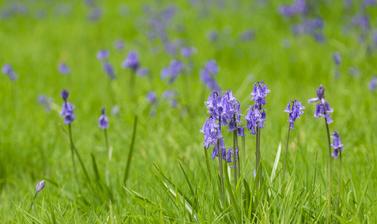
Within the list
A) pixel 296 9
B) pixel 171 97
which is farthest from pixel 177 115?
pixel 296 9

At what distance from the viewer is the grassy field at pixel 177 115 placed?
8.00 feet

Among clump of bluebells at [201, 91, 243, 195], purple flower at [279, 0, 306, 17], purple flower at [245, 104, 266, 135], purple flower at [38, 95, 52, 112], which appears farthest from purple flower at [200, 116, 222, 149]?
purple flower at [279, 0, 306, 17]

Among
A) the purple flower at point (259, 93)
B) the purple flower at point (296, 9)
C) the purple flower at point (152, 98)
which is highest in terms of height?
the purple flower at point (296, 9)

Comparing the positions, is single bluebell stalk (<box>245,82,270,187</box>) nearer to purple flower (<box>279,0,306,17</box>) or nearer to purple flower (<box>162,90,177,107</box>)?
purple flower (<box>162,90,177,107</box>)

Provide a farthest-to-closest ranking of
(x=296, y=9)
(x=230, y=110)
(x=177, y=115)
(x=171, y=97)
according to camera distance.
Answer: (x=296, y=9), (x=171, y=97), (x=177, y=115), (x=230, y=110)

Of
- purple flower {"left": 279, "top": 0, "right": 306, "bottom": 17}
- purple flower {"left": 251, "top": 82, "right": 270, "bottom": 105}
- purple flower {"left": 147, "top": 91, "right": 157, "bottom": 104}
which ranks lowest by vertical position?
purple flower {"left": 251, "top": 82, "right": 270, "bottom": 105}

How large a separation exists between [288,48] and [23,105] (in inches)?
109

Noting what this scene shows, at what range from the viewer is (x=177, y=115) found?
4520mm

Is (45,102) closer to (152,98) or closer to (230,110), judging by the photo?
(152,98)

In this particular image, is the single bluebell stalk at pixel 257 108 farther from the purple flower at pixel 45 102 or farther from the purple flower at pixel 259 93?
the purple flower at pixel 45 102

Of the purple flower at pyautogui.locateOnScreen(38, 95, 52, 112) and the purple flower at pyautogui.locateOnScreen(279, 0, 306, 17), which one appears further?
the purple flower at pyautogui.locateOnScreen(279, 0, 306, 17)

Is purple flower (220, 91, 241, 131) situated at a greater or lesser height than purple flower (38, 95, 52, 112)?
lesser

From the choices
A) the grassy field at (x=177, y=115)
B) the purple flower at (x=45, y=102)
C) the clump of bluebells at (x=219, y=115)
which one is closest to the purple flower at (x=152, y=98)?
the grassy field at (x=177, y=115)

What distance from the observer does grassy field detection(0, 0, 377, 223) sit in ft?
8.00
